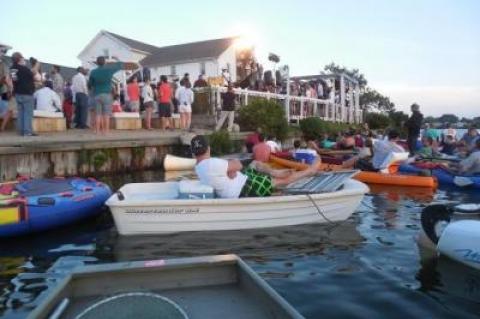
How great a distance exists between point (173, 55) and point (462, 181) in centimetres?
3385

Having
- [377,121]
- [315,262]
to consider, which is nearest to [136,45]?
[377,121]

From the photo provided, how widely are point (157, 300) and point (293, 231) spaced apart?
4.37 meters

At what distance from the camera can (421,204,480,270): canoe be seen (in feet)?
17.7

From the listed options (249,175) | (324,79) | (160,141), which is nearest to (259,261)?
(249,175)

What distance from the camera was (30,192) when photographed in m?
7.34

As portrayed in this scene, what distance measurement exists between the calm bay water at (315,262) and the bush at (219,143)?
8007 mm

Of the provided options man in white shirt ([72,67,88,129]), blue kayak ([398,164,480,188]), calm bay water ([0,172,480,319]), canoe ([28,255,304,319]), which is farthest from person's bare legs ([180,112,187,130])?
canoe ([28,255,304,319])

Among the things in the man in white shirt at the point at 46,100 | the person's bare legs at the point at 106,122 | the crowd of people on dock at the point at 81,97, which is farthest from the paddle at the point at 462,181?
the man in white shirt at the point at 46,100

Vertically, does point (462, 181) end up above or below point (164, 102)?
below

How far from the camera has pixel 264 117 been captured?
1909 centimetres

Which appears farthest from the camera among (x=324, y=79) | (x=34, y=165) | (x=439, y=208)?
(x=324, y=79)

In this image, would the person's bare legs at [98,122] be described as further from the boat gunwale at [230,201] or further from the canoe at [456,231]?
the canoe at [456,231]

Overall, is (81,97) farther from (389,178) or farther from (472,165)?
(472,165)

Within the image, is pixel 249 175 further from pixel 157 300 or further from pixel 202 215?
pixel 157 300
